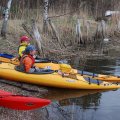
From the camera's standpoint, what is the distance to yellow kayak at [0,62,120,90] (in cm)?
1080

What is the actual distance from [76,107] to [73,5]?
39.2 ft

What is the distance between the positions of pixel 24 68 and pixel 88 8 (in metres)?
10.7

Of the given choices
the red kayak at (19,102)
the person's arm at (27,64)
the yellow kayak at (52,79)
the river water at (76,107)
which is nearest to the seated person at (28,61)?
the person's arm at (27,64)

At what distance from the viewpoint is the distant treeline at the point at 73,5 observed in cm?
1923

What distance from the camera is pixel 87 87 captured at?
11.2m

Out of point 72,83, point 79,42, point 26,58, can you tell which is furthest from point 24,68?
point 79,42

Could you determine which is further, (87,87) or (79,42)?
(79,42)

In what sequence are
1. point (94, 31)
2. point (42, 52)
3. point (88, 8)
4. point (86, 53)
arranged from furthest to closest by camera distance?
point (88, 8)
point (94, 31)
point (86, 53)
point (42, 52)

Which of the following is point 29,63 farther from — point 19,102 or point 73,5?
point 73,5

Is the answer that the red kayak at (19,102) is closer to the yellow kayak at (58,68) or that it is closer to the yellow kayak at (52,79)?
the yellow kayak at (52,79)

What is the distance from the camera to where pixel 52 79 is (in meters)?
10.9

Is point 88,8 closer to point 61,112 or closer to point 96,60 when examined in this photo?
point 96,60

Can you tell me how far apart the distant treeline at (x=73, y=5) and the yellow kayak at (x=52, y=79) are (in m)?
7.83

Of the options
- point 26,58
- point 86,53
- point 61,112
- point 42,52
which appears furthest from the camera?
point 86,53
